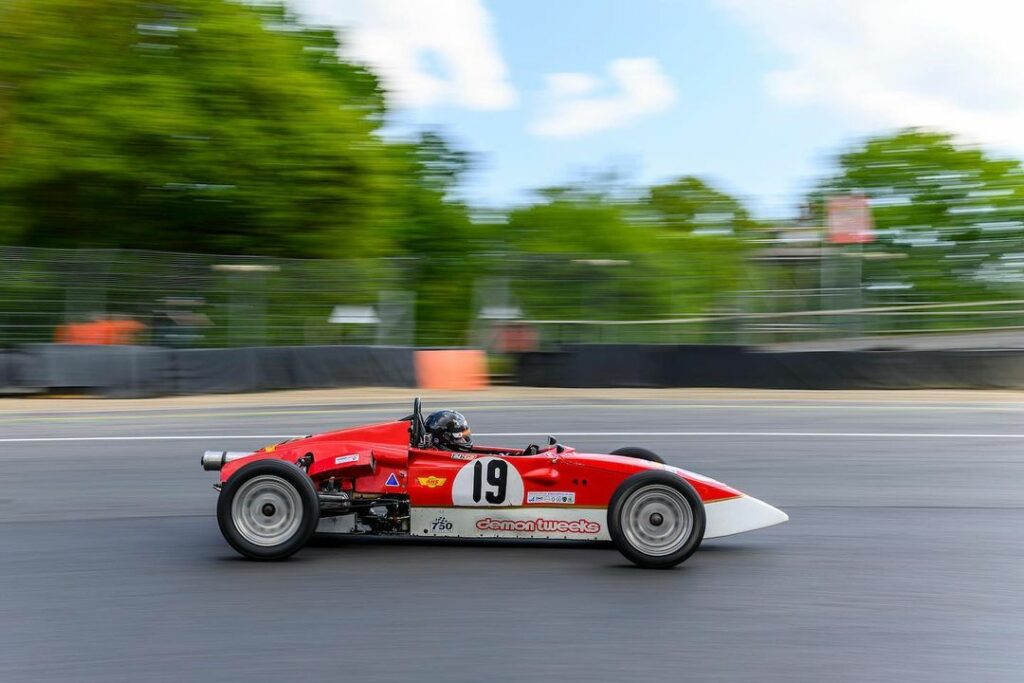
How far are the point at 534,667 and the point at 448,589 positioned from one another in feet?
3.90

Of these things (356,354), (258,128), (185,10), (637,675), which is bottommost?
(637,675)

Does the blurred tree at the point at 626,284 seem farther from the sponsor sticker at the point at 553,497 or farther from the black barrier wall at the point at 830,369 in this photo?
the sponsor sticker at the point at 553,497

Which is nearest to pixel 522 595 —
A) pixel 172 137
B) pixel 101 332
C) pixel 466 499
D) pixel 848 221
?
pixel 466 499

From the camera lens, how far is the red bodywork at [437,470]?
20.2ft

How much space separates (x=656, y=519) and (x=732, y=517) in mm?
494

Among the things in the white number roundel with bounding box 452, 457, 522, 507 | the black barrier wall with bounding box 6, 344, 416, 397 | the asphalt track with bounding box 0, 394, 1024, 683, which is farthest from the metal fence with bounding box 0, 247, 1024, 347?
the white number roundel with bounding box 452, 457, 522, 507

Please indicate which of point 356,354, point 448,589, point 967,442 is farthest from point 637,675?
point 356,354

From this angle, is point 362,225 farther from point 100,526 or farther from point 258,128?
point 100,526

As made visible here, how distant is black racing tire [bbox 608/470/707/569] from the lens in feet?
19.4

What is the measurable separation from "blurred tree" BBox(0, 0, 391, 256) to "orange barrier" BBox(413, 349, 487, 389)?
19.6 ft

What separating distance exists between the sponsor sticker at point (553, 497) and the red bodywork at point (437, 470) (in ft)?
0.04

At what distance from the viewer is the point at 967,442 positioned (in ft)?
37.1

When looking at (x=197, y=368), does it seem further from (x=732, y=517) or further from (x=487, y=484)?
(x=732, y=517)

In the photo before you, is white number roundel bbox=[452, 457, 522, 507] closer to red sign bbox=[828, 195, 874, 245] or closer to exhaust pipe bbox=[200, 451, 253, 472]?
exhaust pipe bbox=[200, 451, 253, 472]
